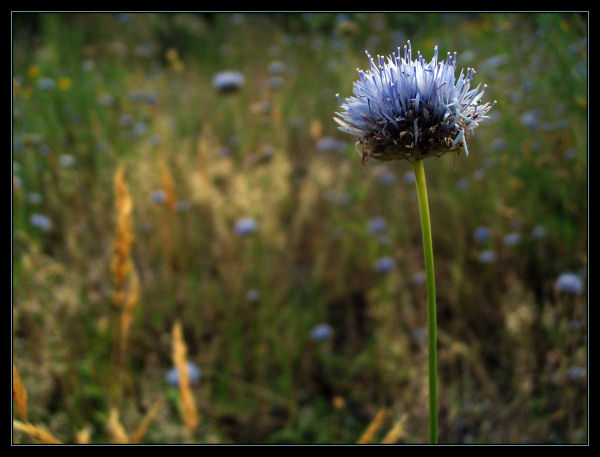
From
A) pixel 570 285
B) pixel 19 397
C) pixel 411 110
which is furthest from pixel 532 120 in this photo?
pixel 19 397

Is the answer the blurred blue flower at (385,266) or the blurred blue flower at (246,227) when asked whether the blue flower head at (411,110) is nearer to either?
the blurred blue flower at (385,266)

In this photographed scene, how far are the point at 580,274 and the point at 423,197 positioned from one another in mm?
1602

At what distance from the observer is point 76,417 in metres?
1.68

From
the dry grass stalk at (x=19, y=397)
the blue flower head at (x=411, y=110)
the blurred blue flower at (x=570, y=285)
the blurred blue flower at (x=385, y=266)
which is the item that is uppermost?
the blue flower head at (x=411, y=110)

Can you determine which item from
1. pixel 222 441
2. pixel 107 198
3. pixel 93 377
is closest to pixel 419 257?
pixel 222 441

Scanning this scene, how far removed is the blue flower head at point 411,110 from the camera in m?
0.81

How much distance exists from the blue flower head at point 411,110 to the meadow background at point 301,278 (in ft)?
2.20

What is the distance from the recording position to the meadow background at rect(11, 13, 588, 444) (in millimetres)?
1710

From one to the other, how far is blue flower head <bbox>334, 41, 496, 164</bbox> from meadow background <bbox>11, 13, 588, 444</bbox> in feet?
2.20

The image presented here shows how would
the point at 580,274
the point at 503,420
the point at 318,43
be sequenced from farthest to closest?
1. the point at 318,43
2. the point at 580,274
3. the point at 503,420

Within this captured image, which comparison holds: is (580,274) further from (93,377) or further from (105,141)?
(105,141)

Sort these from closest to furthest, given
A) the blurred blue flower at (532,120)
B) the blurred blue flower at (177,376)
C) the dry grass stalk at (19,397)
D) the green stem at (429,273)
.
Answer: the green stem at (429,273), the dry grass stalk at (19,397), the blurred blue flower at (177,376), the blurred blue flower at (532,120)

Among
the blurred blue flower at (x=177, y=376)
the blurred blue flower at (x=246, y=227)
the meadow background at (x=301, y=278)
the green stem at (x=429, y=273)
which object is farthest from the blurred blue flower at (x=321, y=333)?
the green stem at (x=429, y=273)

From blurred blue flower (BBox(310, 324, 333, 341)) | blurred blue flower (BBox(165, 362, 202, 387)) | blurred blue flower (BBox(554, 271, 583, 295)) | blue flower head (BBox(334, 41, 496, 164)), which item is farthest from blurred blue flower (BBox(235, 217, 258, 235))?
blue flower head (BBox(334, 41, 496, 164))
